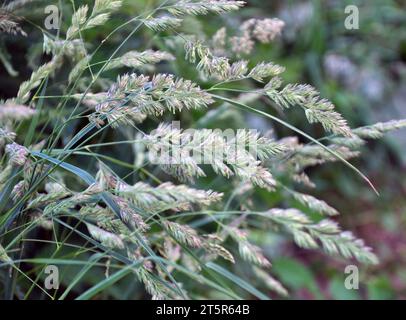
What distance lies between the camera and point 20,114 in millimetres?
819

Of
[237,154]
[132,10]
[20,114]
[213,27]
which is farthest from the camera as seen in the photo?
[213,27]

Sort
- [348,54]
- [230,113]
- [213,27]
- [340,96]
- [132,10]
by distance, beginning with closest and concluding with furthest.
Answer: [230,113], [132,10], [213,27], [340,96], [348,54]

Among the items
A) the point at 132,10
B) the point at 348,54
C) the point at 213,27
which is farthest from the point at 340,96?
the point at 132,10

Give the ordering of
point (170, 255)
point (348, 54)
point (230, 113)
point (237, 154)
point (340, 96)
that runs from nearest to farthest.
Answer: point (237, 154)
point (170, 255)
point (230, 113)
point (340, 96)
point (348, 54)

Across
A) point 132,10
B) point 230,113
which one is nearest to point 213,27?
point 132,10

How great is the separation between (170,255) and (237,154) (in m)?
0.46

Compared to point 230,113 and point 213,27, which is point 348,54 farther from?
point 230,113

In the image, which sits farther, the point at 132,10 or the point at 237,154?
the point at 132,10

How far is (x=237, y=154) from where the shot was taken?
0.96 meters
